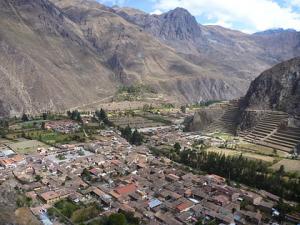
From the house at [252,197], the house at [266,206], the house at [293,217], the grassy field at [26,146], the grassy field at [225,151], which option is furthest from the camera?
the grassy field at [26,146]

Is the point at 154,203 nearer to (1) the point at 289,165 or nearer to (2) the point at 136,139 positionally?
(1) the point at 289,165

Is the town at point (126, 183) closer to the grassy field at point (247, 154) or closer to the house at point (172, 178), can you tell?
the house at point (172, 178)

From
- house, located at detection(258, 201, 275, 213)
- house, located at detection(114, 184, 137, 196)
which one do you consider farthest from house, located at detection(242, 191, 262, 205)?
house, located at detection(114, 184, 137, 196)

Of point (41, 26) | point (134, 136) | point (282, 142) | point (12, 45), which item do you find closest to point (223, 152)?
point (282, 142)

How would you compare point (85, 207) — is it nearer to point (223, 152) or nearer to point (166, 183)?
point (166, 183)

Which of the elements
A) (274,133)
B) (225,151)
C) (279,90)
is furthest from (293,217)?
(279,90)

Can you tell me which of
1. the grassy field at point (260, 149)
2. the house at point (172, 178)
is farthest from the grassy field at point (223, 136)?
the house at point (172, 178)
